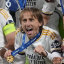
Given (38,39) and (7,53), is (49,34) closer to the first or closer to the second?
(38,39)

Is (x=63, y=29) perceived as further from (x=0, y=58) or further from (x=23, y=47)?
(x=0, y=58)

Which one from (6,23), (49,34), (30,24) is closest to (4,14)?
(6,23)

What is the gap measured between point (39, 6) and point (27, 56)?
0.40 metres

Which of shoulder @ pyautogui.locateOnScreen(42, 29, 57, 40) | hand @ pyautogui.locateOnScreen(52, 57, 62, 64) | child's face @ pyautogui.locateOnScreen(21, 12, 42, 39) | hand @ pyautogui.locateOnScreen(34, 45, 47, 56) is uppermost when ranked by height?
child's face @ pyautogui.locateOnScreen(21, 12, 42, 39)

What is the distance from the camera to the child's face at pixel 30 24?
208 centimetres

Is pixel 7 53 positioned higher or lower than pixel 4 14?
lower

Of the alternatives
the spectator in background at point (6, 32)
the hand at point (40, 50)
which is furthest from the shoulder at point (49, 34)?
the spectator in background at point (6, 32)

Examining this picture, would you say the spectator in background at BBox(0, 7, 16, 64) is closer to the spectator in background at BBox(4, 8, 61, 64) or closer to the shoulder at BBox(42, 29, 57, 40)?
the spectator in background at BBox(4, 8, 61, 64)

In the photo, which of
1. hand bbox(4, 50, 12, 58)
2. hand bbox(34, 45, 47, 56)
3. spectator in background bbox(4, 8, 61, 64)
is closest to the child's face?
spectator in background bbox(4, 8, 61, 64)

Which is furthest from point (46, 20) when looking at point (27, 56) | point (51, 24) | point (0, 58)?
point (0, 58)

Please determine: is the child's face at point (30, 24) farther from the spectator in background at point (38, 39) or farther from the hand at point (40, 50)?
the hand at point (40, 50)

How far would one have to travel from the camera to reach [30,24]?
2.08 m

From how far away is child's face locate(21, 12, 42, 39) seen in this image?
2.08 m

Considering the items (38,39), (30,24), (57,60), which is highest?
(30,24)
